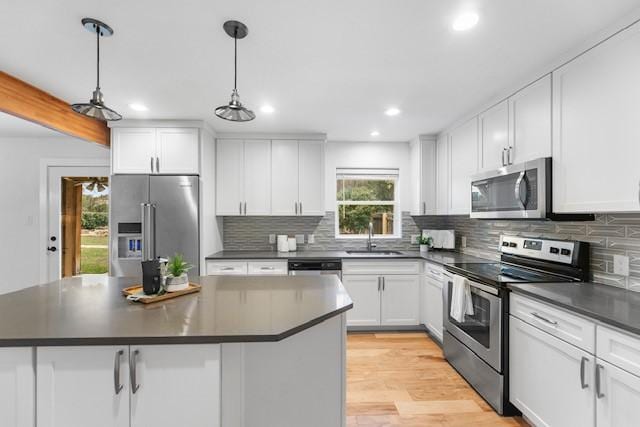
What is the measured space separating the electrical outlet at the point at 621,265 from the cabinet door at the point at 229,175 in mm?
3473

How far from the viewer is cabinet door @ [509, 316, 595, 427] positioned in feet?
5.24

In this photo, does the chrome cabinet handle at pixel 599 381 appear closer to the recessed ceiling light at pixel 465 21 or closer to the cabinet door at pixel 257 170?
the recessed ceiling light at pixel 465 21

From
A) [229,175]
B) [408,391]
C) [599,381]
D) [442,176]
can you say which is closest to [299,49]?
[229,175]

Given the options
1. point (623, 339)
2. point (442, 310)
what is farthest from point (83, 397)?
point (442, 310)

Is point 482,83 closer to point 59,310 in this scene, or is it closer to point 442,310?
point 442,310

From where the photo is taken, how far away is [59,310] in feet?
4.85

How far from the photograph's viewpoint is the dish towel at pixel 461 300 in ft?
8.31

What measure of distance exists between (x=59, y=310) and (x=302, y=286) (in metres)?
1.22

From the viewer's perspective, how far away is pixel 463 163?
330 centimetres

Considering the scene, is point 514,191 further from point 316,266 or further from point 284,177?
point 284,177

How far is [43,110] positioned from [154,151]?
948 millimetres

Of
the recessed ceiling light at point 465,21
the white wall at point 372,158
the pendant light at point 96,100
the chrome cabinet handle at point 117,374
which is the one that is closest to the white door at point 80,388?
the chrome cabinet handle at point 117,374

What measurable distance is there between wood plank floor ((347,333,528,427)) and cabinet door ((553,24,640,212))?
5.03 ft

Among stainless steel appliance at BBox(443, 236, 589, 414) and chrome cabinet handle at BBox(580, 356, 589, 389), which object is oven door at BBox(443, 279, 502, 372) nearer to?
stainless steel appliance at BBox(443, 236, 589, 414)
